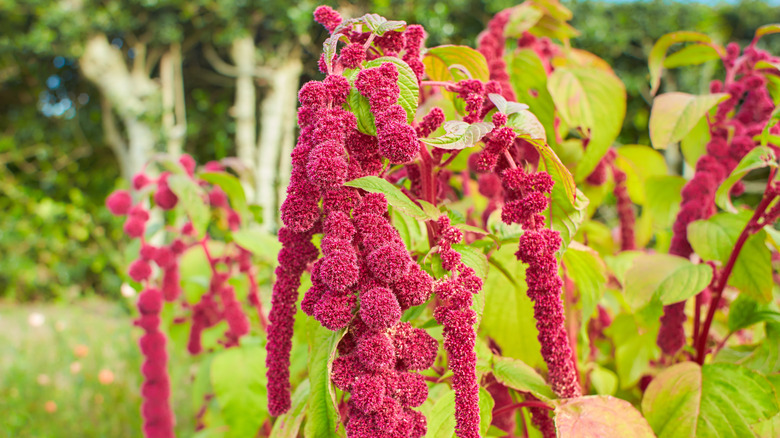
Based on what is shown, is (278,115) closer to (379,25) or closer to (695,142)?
(695,142)

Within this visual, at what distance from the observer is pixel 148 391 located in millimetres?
1199

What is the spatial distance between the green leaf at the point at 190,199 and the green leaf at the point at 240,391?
302mm

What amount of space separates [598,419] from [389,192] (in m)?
0.37

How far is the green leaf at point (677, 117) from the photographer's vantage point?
79 cm

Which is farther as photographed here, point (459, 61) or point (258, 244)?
point (258, 244)

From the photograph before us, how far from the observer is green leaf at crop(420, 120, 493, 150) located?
505 millimetres

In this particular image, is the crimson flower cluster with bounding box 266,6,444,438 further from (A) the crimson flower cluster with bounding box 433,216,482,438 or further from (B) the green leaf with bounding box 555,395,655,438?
(B) the green leaf with bounding box 555,395,655,438

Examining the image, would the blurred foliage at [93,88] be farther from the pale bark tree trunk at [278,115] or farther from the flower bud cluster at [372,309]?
the flower bud cluster at [372,309]

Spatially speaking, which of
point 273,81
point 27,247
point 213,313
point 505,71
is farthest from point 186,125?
point 505,71

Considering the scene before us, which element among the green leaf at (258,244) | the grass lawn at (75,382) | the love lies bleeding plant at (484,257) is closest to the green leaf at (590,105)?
the love lies bleeding plant at (484,257)

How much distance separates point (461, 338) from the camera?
1.54ft

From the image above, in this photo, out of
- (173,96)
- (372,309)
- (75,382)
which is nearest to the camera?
(372,309)

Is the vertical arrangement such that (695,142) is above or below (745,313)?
above

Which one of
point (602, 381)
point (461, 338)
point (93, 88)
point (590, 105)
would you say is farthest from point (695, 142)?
point (93, 88)
